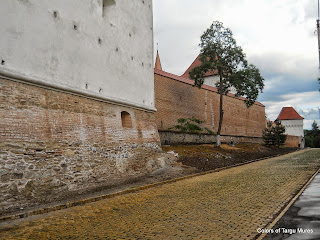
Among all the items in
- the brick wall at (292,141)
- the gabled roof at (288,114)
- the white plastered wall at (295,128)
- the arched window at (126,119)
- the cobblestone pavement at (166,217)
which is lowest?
the cobblestone pavement at (166,217)

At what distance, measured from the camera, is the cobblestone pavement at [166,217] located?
481cm

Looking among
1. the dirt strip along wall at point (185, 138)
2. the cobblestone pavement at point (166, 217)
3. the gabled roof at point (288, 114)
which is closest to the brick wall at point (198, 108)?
the dirt strip along wall at point (185, 138)

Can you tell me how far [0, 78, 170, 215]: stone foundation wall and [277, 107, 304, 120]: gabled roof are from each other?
59.2 m

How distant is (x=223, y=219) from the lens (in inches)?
217

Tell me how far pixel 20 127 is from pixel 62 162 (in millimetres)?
1659

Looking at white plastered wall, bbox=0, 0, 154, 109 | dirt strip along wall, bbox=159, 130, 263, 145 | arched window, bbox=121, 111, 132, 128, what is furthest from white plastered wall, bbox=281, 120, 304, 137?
arched window, bbox=121, 111, 132, 128

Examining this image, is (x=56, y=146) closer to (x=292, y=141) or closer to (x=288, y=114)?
A: (x=292, y=141)

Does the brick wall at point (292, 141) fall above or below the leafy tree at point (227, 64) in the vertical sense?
below

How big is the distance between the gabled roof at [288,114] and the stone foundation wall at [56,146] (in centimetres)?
5922

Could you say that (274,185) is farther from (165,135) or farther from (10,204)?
(165,135)

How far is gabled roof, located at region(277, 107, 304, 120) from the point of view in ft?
202

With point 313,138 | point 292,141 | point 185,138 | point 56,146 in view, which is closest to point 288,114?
point 313,138

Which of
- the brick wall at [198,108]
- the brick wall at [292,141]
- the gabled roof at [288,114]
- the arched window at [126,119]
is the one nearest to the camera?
the arched window at [126,119]

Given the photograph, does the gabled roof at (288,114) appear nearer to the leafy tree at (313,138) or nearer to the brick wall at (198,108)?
the leafy tree at (313,138)
